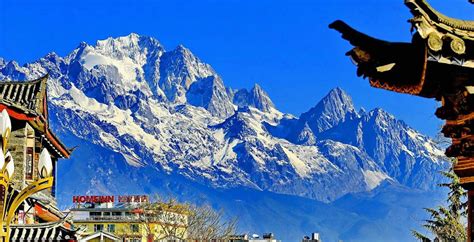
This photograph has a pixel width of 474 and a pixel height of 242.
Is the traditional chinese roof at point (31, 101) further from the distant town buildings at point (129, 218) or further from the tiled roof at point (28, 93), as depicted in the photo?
the distant town buildings at point (129, 218)

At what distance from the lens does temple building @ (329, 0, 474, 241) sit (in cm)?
1360

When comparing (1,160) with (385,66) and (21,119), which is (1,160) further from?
(21,119)

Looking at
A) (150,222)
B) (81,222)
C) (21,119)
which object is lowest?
(21,119)

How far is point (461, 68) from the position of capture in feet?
46.3

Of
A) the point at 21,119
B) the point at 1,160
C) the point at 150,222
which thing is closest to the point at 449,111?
the point at 1,160

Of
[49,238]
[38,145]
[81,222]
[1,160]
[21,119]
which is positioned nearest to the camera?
[1,160]

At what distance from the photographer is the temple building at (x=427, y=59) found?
44.6 feet

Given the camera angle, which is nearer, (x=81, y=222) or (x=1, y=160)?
(x=1, y=160)

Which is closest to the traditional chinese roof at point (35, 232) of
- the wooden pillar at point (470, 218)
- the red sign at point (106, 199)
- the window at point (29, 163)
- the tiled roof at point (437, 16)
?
the window at point (29, 163)

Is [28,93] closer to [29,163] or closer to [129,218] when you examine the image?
[29,163]

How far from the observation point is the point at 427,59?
1373 cm

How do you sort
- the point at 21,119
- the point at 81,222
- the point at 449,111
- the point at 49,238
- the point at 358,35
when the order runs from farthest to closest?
the point at 81,222 < the point at 21,119 < the point at 49,238 < the point at 449,111 < the point at 358,35

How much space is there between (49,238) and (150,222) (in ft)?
384

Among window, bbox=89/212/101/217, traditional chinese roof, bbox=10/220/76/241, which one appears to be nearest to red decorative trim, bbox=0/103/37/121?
traditional chinese roof, bbox=10/220/76/241
